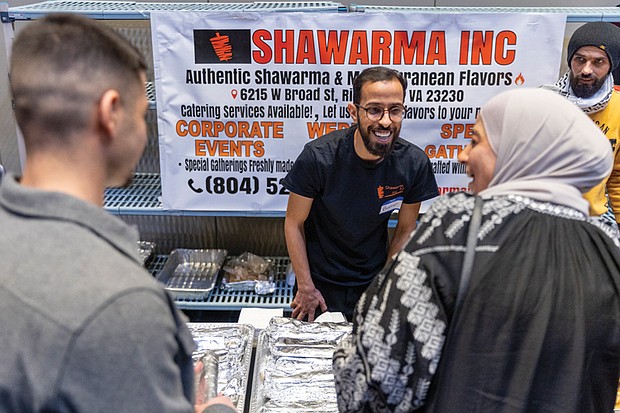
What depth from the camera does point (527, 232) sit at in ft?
3.33

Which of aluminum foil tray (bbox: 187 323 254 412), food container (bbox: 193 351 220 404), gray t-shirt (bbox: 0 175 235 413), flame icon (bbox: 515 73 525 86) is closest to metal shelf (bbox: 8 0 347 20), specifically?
flame icon (bbox: 515 73 525 86)

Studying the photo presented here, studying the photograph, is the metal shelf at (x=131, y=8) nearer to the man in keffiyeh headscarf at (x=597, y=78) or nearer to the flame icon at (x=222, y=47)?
the flame icon at (x=222, y=47)

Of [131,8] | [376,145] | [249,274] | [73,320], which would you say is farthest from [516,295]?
[131,8]

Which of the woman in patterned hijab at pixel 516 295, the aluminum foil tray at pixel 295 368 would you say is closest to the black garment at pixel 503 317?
the woman in patterned hijab at pixel 516 295

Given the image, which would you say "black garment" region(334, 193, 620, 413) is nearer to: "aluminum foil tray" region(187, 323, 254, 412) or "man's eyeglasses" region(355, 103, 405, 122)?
"aluminum foil tray" region(187, 323, 254, 412)

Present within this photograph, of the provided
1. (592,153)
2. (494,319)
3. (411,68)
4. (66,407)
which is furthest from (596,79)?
(66,407)

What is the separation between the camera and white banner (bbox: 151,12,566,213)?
2.58m

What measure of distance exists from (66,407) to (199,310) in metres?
2.52

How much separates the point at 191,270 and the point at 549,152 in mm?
2491

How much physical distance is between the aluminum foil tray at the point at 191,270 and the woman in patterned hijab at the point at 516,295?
6.58 ft

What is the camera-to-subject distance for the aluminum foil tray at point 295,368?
1.53m

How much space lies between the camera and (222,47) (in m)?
2.61

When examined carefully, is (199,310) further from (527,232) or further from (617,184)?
(527,232)

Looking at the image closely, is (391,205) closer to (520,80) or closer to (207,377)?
(520,80)
